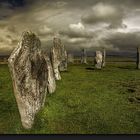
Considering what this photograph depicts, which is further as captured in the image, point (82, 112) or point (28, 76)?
point (82, 112)

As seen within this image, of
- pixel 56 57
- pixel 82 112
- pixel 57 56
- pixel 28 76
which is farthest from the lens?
pixel 57 56

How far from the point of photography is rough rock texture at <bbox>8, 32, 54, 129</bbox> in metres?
10.4

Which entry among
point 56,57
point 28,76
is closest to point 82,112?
point 28,76

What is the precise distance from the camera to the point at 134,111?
13.2 m

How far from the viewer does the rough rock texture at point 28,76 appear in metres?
10.4

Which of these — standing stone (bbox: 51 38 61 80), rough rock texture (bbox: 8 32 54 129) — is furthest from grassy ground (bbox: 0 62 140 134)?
standing stone (bbox: 51 38 61 80)

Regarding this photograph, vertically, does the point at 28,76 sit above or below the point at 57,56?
above

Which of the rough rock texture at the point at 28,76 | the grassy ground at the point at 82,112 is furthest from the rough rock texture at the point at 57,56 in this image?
the rough rock texture at the point at 28,76

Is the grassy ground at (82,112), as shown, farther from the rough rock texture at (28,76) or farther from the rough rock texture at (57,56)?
the rough rock texture at (57,56)

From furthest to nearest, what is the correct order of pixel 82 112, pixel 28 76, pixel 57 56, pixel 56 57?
1. pixel 57 56
2. pixel 56 57
3. pixel 82 112
4. pixel 28 76

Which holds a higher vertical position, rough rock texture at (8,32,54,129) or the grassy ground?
rough rock texture at (8,32,54,129)

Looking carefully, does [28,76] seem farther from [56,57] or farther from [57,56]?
[57,56]

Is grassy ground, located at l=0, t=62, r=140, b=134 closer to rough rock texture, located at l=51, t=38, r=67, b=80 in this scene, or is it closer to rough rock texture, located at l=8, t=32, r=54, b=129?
rough rock texture, located at l=8, t=32, r=54, b=129

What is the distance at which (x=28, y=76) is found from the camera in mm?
10703
